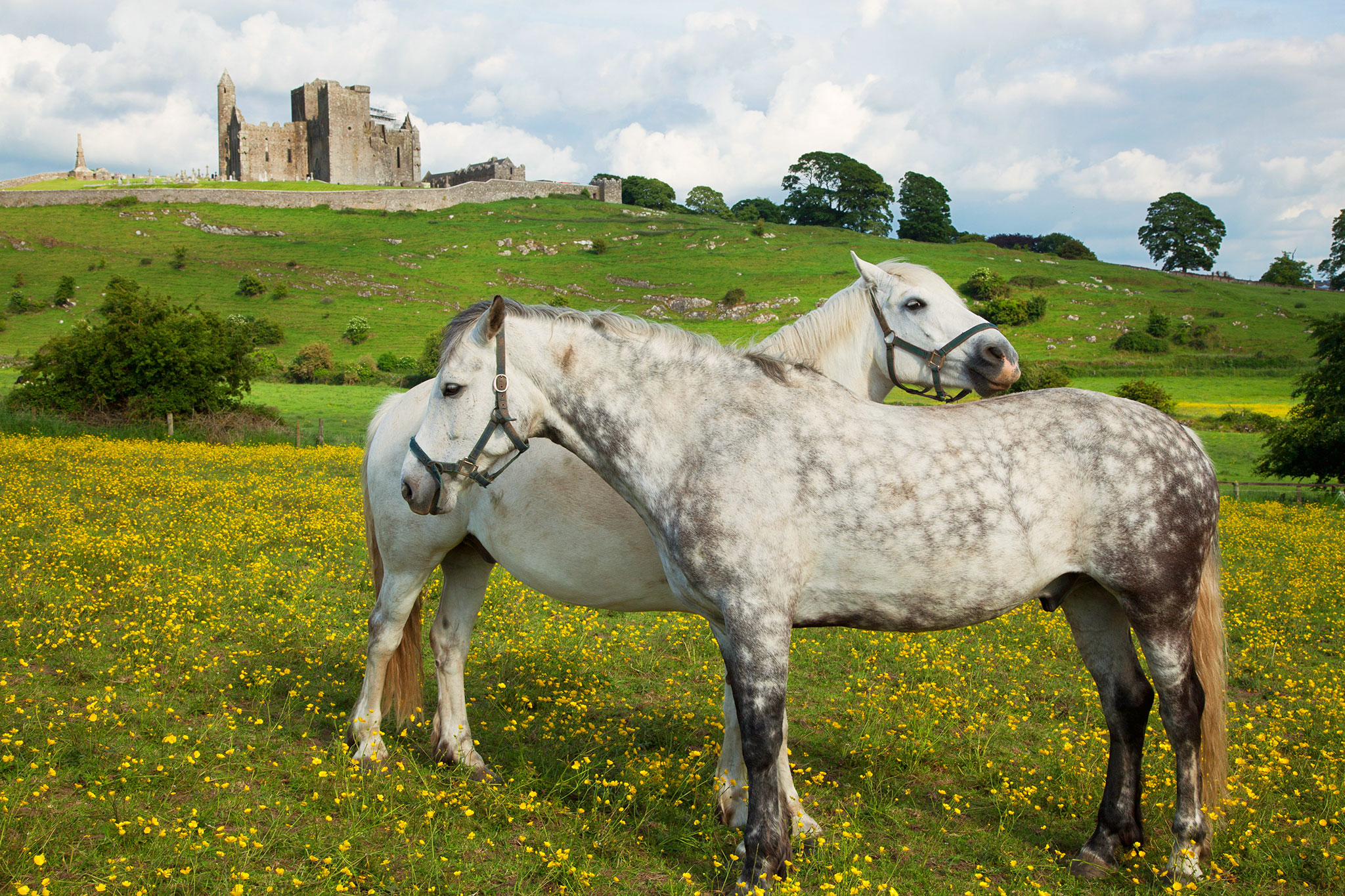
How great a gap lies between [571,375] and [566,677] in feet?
12.7

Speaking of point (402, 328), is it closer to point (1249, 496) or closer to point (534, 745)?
point (1249, 496)

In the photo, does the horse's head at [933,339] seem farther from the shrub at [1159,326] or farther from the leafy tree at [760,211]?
the leafy tree at [760,211]

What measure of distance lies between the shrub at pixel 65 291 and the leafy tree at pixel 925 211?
327ft

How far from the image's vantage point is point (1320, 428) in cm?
2358

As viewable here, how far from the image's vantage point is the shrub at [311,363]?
49.1 metres

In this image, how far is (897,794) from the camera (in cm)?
535

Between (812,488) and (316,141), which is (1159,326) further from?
(316,141)

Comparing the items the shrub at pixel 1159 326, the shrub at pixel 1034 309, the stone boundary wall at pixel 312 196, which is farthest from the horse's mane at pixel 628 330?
the stone boundary wall at pixel 312 196

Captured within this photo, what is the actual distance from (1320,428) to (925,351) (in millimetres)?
25371

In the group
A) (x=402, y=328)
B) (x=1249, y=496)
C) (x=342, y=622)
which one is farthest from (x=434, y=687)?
(x=402, y=328)

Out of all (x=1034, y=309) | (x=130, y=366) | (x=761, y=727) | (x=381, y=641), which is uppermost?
(x=1034, y=309)

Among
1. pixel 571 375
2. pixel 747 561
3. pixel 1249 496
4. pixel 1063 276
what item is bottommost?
pixel 1249 496

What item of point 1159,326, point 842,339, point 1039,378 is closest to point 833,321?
point 842,339

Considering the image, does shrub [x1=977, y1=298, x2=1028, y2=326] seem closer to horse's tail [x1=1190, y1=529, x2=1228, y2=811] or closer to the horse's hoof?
horse's tail [x1=1190, y1=529, x2=1228, y2=811]
